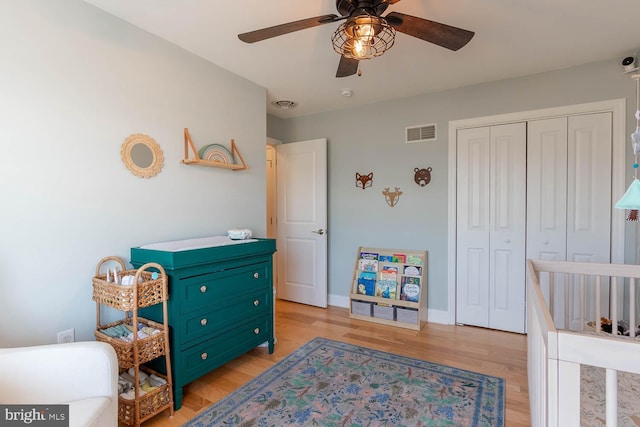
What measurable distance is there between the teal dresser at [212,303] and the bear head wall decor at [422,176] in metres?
1.73

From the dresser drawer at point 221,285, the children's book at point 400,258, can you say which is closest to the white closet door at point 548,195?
the children's book at point 400,258

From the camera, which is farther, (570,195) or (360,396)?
(570,195)

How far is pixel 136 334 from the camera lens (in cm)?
172

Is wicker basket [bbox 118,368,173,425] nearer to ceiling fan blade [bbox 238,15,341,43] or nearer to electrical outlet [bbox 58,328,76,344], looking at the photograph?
electrical outlet [bbox 58,328,76,344]

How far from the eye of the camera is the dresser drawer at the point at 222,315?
1996 millimetres

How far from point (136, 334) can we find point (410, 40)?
250cm

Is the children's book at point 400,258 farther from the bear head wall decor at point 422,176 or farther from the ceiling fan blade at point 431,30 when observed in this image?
the ceiling fan blade at point 431,30

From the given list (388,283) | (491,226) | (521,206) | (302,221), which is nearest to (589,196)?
(521,206)

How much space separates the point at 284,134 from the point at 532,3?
294 cm

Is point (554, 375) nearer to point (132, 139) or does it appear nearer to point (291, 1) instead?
point (291, 1)

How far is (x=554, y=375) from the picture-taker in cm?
91

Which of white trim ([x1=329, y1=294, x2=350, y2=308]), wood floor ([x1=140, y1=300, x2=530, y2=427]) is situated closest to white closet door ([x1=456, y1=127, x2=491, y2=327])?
wood floor ([x1=140, y1=300, x2=530, y2=427])

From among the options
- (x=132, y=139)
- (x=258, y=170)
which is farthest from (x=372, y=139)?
(x=132, y=139)

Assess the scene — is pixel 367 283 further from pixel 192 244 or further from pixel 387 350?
pixel 192 244
